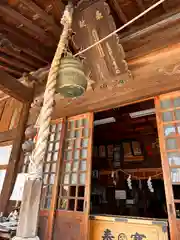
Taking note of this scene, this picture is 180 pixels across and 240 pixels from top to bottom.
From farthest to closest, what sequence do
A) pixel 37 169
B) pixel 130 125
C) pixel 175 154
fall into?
1. pixel 130 125
2. pixel 175 154
3. pixel 37 169

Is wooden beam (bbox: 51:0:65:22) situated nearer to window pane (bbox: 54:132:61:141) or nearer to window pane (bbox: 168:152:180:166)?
window pane (bbox: 54:132:61:141)

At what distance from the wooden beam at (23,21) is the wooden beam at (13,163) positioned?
145 centimetres

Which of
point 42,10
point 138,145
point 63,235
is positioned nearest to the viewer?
point 63,235

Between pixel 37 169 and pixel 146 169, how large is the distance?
591cm

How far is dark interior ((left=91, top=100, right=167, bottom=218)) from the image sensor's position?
6215mm

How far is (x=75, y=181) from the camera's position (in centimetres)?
289

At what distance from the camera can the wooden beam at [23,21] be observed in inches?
111

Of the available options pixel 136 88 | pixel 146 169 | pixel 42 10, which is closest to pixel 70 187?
pixel 136 88

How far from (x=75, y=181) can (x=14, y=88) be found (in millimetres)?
2200

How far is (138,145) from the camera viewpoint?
6.43m

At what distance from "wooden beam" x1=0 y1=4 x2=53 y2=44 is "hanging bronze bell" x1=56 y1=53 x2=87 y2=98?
6.32 ft

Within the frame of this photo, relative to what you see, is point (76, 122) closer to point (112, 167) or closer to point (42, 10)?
point (42, 10)

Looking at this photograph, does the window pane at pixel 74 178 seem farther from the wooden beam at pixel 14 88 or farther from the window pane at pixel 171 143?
the wooden beam at pixel 14 88

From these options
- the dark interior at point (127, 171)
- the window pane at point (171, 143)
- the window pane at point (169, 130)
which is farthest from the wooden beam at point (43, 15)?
the dark interior at point (127, 171)
